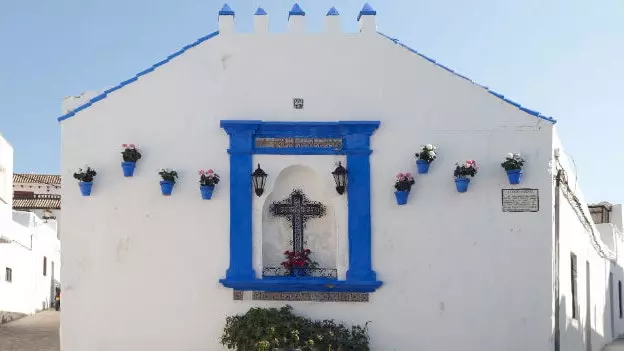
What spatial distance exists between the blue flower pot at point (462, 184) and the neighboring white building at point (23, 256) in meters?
14.4

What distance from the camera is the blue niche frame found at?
37.4ft

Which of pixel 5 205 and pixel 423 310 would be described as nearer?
pixel 423 310

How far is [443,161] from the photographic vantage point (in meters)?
11.6

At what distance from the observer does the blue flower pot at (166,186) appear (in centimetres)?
1139

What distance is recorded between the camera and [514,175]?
1141 centimetres

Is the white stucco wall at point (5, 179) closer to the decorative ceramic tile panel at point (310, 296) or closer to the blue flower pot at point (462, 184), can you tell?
the decorative ceramic tile panel at point (310, 296)

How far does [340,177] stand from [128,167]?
310 centimetres

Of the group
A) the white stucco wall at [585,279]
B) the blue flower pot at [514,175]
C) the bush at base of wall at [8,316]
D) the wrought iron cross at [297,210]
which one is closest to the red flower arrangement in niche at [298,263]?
the wrought iron cross at [297,210]

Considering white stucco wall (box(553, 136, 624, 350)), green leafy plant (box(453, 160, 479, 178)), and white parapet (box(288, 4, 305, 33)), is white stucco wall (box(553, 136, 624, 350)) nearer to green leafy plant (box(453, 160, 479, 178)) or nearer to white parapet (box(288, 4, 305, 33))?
green leafy plant (box(453, 160, 479, 178))

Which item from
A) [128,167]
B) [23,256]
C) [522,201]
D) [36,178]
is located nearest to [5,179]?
[23,256]

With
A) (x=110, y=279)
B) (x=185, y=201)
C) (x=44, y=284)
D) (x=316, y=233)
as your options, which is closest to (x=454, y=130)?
(x=316, y=233)

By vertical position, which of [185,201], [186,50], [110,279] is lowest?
[110,279]

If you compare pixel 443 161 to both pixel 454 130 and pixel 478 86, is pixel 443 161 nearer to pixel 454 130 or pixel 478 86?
pixel 454 130

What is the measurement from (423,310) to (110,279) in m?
4.61
